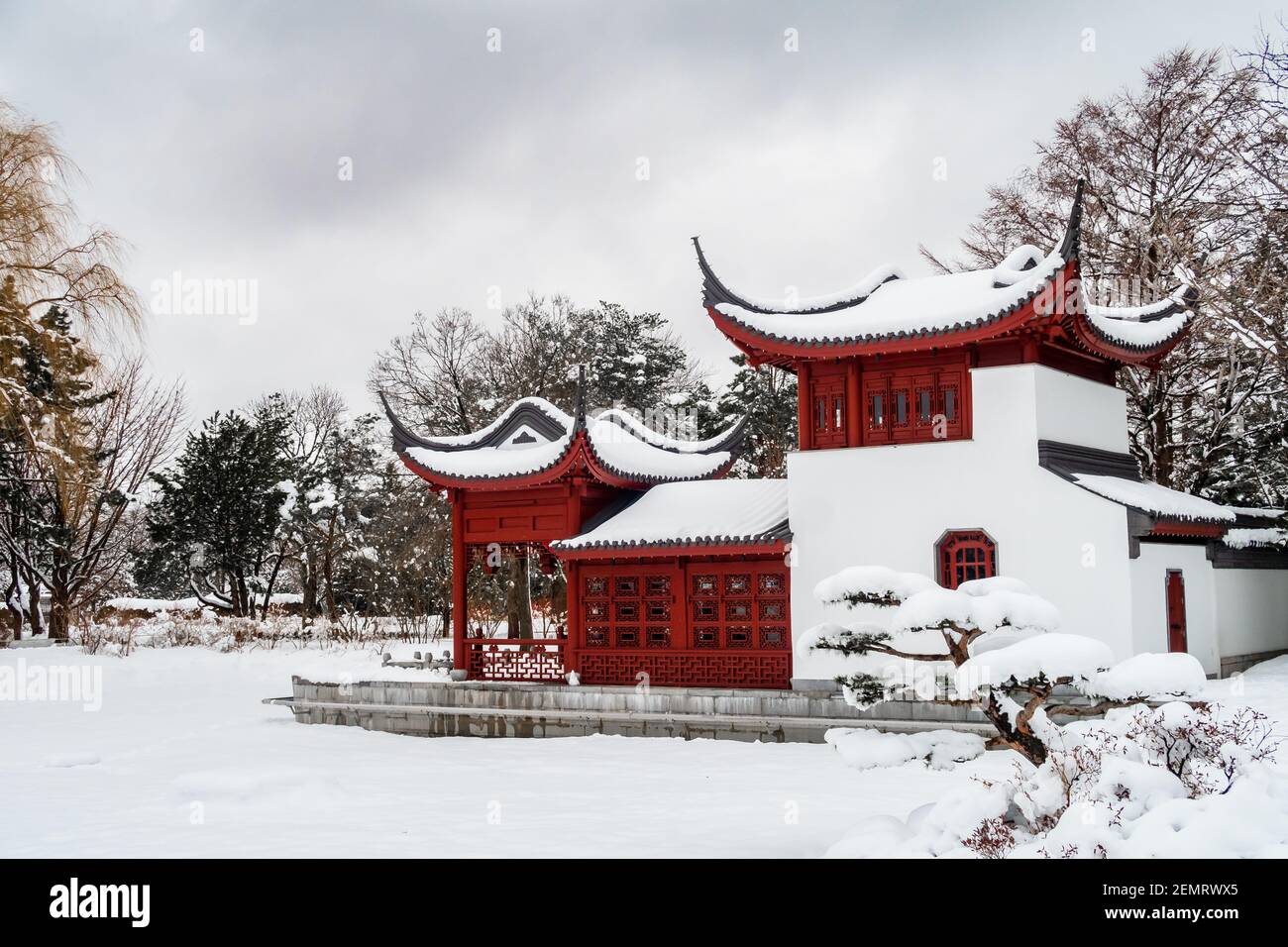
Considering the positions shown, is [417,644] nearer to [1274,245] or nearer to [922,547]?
[922,547]

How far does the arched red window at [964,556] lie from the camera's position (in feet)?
44.4

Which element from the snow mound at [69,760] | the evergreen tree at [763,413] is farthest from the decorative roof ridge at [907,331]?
the evergreen tree at [763,413]

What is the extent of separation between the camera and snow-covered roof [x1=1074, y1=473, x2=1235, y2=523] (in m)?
12.9

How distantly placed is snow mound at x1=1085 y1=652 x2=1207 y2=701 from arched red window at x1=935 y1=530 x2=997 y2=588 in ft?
22.5

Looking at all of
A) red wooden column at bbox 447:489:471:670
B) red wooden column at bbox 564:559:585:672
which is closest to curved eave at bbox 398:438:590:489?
red wooden column at bbox 447:489:471:670

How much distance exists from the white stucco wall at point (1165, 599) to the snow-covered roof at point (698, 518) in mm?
4023

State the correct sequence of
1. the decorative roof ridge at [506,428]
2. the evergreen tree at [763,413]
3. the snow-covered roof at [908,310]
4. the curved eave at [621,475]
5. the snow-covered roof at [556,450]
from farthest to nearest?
the evergreen tree at [763,413] → the decorative roof ridge at [506,428] → the snow-covered roof at [556,450] → the curved eave at [621,475] → the snow-covered roof at [908,310]

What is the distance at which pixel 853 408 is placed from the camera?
573 inches

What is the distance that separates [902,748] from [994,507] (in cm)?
690

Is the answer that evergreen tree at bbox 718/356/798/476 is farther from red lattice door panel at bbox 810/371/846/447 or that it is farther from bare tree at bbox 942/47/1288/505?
red lattice door panel at bbox 810/371/846/447

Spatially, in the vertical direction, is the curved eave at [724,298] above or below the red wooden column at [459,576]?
above

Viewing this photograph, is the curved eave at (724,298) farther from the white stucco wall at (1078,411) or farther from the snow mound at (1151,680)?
the snow mound at (1151,680)
